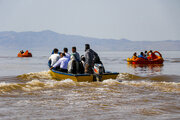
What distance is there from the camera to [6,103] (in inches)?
330

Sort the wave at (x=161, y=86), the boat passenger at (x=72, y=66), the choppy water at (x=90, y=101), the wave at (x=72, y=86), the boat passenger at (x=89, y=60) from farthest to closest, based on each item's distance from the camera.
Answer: the boat passenger at (x=72, y=66), the boat passenger at (x=89, y=60), the wave at (x=161, y=86), the wave at (x=72, y=86), the choppy water at (x=90, y=101)

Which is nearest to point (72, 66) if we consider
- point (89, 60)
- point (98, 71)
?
point (89, 60)

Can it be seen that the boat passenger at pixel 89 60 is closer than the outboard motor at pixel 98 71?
No

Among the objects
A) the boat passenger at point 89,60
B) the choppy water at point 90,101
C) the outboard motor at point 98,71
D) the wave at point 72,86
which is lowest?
the choppy water at point 90,101

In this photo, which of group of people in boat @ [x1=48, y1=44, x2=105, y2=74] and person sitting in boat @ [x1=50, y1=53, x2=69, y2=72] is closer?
group of people in boat @ [x1=48, y1=44, x2=105, y2=74]

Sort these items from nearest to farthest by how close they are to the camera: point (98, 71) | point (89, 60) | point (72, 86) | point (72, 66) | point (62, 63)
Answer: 1. point (72, 86)
2. point (98, 71)
3. point (89, 60)
4. point (72, 66)
5. point (62, 63)

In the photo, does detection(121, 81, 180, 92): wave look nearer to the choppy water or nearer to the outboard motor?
the choppy water

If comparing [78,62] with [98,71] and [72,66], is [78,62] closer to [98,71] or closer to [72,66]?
[72,66]

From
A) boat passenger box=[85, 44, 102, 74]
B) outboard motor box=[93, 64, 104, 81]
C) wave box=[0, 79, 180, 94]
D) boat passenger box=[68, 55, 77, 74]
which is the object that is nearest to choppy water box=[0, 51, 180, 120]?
wave box=[0, 79, 180, 94]

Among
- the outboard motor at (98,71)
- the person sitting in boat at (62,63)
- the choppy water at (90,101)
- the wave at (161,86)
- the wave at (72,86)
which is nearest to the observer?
the choppy water at (90,101)

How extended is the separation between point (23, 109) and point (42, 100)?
129cm

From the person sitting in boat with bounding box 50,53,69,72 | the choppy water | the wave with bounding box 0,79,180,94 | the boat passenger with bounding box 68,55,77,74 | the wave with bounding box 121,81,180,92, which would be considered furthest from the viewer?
the person sitting in boat with bounding box 50,53,69,72

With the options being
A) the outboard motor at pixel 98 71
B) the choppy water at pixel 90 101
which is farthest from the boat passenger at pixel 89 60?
the choppy water at pixel 90 101

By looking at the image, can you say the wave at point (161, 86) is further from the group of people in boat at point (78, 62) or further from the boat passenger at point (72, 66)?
the boat passenger at point (72, 66)
